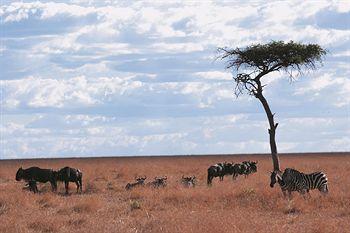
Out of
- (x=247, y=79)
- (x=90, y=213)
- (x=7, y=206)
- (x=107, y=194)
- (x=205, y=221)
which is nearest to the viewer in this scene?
(x=205, y=221)

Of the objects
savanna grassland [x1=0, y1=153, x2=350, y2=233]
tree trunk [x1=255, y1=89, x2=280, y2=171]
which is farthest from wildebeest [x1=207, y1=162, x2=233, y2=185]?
savanna grassland [x1=0, y1=153, x2=350, y2=233]

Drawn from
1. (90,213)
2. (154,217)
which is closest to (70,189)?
(90,213)

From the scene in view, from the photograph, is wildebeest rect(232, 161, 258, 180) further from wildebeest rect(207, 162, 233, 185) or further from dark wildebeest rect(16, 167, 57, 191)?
dark wildebeest rect(16, 167, 57, 191)

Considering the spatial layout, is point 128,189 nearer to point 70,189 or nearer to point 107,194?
point 107,194

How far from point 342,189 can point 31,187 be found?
43.7 ft

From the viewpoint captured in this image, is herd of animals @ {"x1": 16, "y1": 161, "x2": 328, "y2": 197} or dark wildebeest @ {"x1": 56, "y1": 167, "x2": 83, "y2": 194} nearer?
herd of animals @ {"x1": 16, "y1": 161, "x2": 328, "y2": 197}

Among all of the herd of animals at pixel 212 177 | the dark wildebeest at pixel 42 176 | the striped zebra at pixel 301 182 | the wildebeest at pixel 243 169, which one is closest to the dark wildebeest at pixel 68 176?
the herd of animals at pixel 212 177

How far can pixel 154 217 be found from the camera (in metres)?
19.0

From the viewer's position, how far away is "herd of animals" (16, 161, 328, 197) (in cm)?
2366

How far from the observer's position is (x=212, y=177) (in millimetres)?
33812

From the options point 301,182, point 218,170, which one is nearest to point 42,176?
point 218,170

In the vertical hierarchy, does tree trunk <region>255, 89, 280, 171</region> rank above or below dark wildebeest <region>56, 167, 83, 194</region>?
above

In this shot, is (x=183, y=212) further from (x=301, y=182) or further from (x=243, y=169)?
(x=243, y=169)

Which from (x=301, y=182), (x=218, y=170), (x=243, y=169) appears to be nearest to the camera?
(x=301, y=182)
